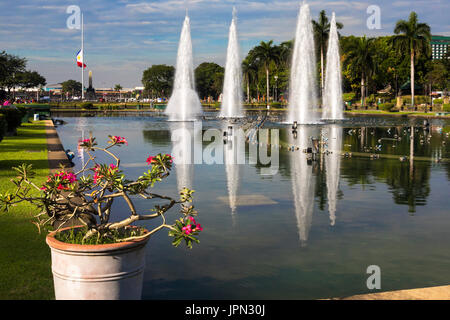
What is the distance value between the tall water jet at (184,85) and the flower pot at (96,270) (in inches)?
1801

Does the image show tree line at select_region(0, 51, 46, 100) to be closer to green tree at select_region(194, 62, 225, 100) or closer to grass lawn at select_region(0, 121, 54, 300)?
green tree at select_region(194, 62, 225, 100)

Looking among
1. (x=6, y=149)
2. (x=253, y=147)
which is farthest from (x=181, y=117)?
(x=6, y=149)

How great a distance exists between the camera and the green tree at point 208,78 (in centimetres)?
16338

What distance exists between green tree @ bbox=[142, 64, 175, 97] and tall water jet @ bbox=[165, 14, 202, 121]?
371 feet

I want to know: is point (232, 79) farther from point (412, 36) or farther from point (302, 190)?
point (302, 190)

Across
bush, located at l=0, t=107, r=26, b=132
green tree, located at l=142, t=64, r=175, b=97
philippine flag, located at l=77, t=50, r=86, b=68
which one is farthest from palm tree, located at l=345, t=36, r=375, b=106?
green tree, located at l=142, t=64, r=175, b=97

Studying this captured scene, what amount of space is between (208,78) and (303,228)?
159511 mm

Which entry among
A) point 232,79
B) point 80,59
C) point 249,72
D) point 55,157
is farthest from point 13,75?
point 55,157

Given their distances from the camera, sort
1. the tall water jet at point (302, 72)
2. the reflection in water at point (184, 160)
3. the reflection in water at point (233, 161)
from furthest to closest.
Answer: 1. the tall water jet at point (302, 72)
2. the reflection in water at point (184, 160)
3. the reflection in water at point (233, 161)

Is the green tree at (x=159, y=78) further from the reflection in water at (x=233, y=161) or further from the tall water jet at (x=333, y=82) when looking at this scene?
the reflection in water at (x=233, y=161)

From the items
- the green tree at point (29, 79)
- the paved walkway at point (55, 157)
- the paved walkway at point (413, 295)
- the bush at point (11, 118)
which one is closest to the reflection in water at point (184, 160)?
the paved walkway at point (55, 157)

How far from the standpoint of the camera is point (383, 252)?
8.09 metres

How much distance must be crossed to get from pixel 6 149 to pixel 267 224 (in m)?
14.5
